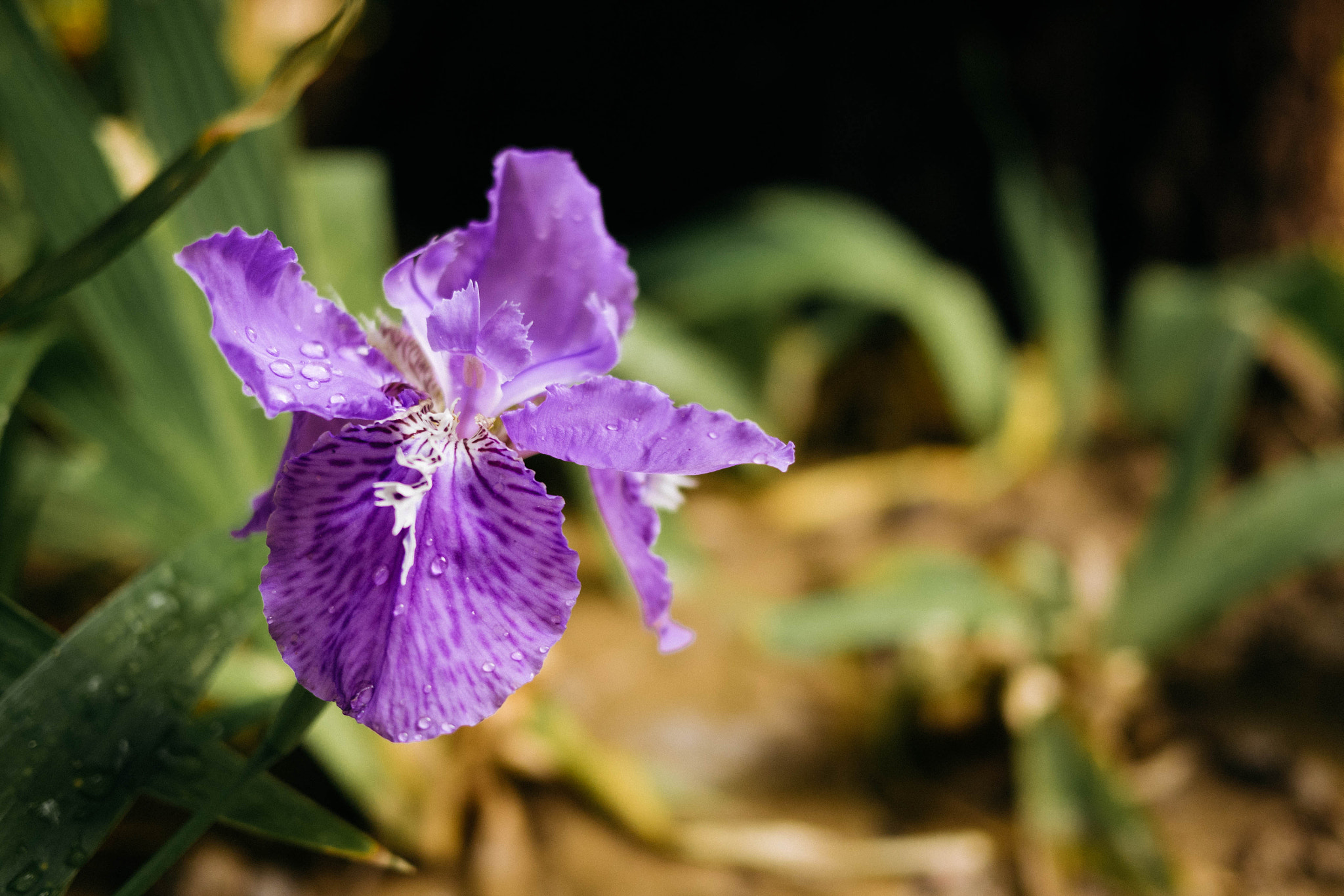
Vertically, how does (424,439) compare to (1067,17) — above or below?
below

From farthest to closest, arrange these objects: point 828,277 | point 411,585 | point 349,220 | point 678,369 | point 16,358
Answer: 1. point 828,277
2. point 678,369
3. point 349,220
4. point 16,358
5. point 411,585

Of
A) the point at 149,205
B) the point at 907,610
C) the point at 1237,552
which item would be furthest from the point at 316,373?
the point at 1237,552

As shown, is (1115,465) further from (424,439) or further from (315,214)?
(424,439)

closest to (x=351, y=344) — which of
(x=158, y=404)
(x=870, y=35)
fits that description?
(x=158, y=404)

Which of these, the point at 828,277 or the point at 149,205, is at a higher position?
the point at 828,277

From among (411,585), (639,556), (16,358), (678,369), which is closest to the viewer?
(411,585)

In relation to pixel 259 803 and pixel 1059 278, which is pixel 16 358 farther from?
pixel 1059 278

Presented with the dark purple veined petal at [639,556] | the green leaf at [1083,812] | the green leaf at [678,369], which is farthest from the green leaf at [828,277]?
the dark purple veined petal at [639,556]

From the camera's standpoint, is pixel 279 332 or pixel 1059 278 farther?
pixel 1059 278
